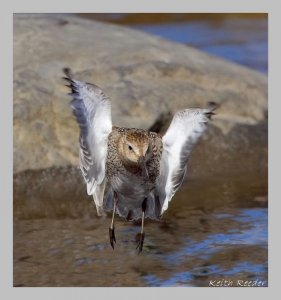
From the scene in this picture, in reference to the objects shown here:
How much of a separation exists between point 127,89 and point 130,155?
9.05 ft

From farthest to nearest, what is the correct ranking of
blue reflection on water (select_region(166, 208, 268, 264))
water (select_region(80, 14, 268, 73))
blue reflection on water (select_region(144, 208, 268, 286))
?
water (select_region(80, 14, 268, 73))
blue reflection on water (select_region(166, 208, 268, 264))
blue reflection on water (select_region(144, 208, 268, 286))

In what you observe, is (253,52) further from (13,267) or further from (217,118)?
(13,267)

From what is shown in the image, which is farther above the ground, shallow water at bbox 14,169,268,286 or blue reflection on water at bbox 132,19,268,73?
blue reflection on water at bbox 132,19,268,73

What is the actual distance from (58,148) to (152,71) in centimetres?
148

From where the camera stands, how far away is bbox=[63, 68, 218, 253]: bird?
6.32 m

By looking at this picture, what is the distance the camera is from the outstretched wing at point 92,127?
6.22 metres

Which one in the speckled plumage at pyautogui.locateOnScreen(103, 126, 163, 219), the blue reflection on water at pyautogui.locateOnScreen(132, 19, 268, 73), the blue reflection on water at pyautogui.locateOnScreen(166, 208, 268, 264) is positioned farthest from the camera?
the blue reflection on water at pyautogui.locateOnScreen(132, 19, 268, 73)

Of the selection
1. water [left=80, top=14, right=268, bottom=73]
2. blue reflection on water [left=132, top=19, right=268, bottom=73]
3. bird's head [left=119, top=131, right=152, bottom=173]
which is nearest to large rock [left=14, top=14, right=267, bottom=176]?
blue reflection on water [left=132, top=19, right=268, bottom=73]

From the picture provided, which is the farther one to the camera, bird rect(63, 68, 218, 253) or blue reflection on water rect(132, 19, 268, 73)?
blue reflection on water rect(132, 19, 268, 73)

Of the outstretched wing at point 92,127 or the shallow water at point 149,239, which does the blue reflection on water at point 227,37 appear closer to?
the shallow water at point 149,239

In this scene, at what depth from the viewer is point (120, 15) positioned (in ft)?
40.7

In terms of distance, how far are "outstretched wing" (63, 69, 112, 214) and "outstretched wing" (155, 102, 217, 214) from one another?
44 cm

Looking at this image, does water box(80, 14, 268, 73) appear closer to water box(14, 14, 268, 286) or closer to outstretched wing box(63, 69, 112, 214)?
water box(14, 14, 268, 286)

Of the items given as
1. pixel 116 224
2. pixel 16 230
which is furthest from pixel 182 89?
pixel 16 230
